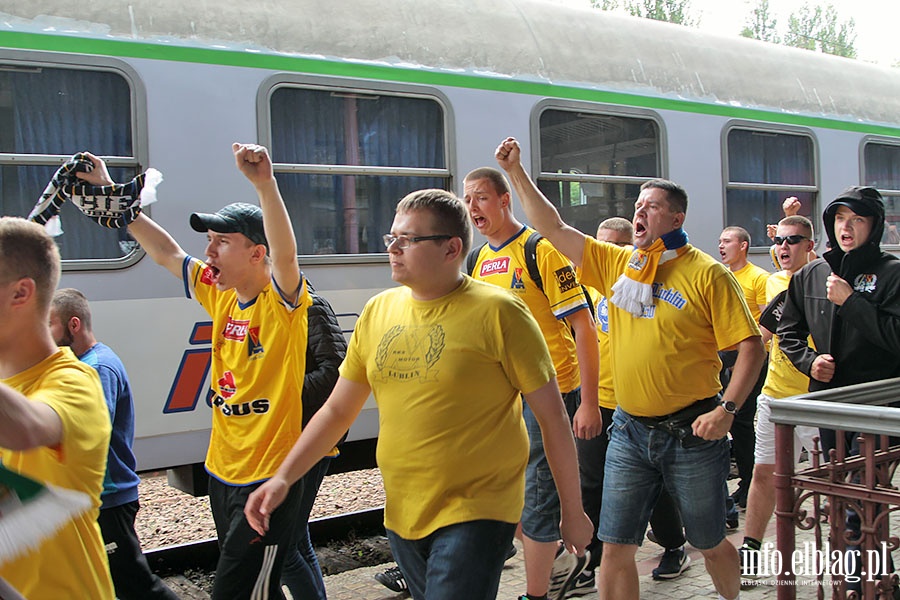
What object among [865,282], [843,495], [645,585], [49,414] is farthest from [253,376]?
[865,282]

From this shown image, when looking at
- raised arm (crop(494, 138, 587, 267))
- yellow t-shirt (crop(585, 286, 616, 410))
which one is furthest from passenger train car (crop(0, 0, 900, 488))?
raised arm (crop(494, 138, 587, 267))

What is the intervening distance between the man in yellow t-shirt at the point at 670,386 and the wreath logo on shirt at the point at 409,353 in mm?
1232

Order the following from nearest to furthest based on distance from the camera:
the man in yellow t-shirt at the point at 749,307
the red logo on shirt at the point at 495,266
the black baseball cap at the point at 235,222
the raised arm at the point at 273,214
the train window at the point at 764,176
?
the raised arm at the point at 273,214 < the black baseball cap at the point at 235,222 < the red logo on shirt at the point at 495,266 < the man in yellow t-shirt at the point at 749,307 < the train window at the point at 764,176

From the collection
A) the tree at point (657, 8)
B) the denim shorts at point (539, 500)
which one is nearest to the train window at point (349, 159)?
the denim shorts at point (539, 500)

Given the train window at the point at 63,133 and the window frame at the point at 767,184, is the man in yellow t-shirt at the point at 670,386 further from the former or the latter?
the window frame at the point at 767,184

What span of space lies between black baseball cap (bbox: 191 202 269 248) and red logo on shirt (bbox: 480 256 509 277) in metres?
1.26

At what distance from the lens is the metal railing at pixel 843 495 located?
9.07 ft

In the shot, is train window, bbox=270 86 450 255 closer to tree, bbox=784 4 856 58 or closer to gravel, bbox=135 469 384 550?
gravel, bbox=135 469 384 550

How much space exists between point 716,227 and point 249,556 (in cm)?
498

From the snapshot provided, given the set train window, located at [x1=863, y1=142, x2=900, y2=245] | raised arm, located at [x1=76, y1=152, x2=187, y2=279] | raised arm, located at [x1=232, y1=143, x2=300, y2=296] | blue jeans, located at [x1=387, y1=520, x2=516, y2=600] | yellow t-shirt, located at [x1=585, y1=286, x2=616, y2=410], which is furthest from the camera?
train window, located at [x1=863, y1=142, x2=900, y2=245]

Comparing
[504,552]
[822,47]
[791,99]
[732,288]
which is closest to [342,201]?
[732,288]

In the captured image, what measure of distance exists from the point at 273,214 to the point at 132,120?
1984 mm

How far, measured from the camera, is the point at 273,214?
3.09 metres

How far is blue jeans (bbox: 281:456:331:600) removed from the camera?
3432mm
